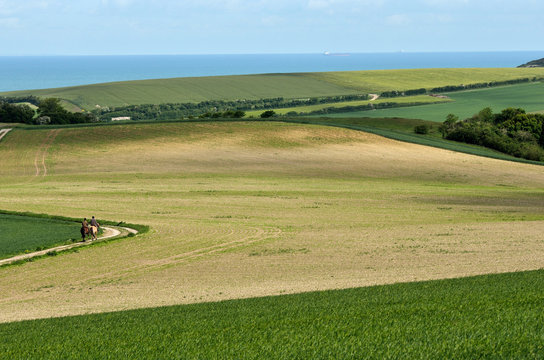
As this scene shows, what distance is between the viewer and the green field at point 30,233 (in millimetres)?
31047

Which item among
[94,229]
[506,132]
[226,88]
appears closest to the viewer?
[94,229]

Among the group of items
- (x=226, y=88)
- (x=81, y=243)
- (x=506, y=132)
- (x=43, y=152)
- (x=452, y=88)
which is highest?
(x=226, y=88)

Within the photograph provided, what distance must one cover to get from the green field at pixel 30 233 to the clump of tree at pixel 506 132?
6283 centimetres


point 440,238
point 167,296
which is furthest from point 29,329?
point 440,238

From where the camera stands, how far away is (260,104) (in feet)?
493

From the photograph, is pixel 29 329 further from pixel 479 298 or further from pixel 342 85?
pixel 342 85

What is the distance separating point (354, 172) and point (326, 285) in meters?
41.2

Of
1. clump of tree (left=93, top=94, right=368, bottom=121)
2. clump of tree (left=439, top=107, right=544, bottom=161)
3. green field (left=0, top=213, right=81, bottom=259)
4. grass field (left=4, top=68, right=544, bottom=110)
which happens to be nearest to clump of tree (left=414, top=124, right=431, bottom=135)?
clump of tree (left=439, top=107, right=544, bottom=161)

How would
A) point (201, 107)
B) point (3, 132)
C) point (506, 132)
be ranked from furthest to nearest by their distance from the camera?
point (201, 107)
point (506, 132)
point (3, 132)

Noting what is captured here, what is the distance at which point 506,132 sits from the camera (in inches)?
3661

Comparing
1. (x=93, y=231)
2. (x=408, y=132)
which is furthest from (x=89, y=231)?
(x=408, y=132)

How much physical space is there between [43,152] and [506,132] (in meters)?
64.5

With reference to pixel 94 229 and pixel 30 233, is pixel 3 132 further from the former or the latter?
pixel 94 229

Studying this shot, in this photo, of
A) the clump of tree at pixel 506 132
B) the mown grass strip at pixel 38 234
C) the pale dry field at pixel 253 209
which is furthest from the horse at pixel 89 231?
the clump of tree at pixel 506 132
